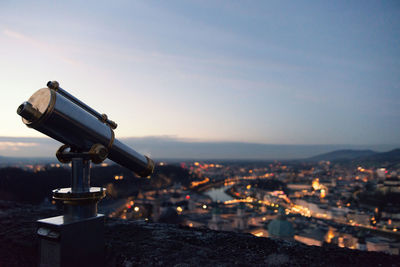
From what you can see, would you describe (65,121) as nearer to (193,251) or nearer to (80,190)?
(80,190)

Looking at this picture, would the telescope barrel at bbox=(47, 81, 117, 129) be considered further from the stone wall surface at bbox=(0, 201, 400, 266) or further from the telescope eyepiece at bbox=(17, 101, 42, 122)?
the stone wall surface at bbox=(0, 201, 400, 266)

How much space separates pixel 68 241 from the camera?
1.31 metres

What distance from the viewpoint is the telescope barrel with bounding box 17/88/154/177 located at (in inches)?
51.6

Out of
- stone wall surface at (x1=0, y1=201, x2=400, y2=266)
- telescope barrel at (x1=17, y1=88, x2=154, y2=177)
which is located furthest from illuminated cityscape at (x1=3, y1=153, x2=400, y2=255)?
telescope barrel at (x1=17, y1=88, x2=154, y2=177)

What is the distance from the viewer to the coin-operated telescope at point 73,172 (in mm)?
1308

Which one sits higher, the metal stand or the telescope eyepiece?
the telescope eyepiece

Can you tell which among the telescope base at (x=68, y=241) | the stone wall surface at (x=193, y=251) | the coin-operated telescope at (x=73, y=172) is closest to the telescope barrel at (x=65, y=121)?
the coin-operated telescope at (x=73, y=172)

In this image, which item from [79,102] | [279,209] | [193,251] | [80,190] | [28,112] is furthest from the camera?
[279,209]

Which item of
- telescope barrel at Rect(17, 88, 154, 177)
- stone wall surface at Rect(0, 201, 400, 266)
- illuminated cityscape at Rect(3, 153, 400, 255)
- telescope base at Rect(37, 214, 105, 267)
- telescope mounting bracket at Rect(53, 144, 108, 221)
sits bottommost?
illuminated cityscape at Rect(3, 153, 400, 255)

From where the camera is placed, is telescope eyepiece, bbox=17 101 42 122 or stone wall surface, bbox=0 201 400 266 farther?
stone wall surface, bbox=0 201 400 266

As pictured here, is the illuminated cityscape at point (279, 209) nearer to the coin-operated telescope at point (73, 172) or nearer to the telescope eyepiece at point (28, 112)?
the coin-operated telescope at point (73, 172)

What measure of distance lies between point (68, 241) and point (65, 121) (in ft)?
1.76

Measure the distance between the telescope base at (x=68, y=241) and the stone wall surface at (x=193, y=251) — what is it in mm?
593

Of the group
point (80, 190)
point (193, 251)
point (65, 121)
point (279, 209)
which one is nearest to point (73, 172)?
point (80, 190)
